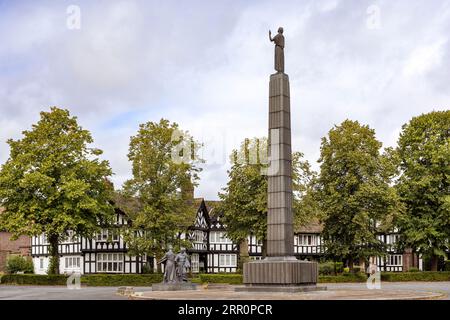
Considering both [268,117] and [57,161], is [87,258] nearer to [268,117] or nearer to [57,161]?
[57,161]

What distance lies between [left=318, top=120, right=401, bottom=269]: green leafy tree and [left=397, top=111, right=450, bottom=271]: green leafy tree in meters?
2.53

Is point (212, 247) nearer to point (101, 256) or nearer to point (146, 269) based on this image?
point (101, 256)

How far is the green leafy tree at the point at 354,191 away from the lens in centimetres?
6225

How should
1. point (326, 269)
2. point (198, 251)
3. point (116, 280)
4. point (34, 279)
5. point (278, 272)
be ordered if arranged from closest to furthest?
point (278, 272) → point (116, 280) → point (34, 279) → point (326, 269) → point (198, 251)

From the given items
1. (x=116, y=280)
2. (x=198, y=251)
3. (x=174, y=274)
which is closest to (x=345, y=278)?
(x=116, y=280)

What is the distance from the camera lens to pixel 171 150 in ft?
198

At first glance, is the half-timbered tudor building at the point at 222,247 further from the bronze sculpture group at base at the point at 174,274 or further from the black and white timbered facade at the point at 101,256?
the bronze sculpture group at base at the point at 174,274

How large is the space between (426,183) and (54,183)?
31.0 meters

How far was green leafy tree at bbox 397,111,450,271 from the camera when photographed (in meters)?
63.7

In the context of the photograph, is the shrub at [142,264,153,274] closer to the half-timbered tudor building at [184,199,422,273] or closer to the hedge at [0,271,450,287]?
the half-timbered tudor building at [184,199,422,273]

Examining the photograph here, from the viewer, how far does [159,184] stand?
59.3 m

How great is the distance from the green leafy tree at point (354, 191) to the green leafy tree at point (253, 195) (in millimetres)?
1924

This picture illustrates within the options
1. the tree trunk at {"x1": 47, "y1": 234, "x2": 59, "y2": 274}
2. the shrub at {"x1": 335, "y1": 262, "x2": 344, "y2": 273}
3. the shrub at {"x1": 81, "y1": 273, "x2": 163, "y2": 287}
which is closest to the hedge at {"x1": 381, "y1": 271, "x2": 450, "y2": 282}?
the shrub at {"x1": 335, "y1": 262, "x2": 344, "y2": 273}

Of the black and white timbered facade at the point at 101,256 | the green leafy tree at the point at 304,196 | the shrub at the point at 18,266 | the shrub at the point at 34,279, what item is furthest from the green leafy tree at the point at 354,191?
the shrub at the point at 18,266
